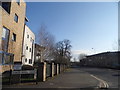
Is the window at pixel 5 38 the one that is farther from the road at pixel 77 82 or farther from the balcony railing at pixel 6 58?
the road at pixel 77 82

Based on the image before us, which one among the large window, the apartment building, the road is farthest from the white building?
the road

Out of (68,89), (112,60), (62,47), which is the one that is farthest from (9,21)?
(112,60)

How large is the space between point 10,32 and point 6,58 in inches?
149

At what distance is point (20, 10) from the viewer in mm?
27422

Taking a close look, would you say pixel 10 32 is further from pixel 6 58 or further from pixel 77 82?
pixel 77 82

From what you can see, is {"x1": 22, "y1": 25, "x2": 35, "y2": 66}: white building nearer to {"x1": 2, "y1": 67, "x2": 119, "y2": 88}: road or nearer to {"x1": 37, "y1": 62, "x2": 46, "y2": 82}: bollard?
{"x1": 2, "y1": 67, "x2": 119, "y2": 88}: road

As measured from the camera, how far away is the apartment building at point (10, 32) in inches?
785

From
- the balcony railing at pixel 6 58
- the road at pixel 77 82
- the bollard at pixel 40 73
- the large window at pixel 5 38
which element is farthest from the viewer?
the large window at pixel 5 38

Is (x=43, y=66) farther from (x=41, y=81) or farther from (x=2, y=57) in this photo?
(x=2, y=57)

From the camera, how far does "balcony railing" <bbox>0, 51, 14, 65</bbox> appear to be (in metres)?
19.5

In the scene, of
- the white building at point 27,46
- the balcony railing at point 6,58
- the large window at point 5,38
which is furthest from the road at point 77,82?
the white building at point 27,46

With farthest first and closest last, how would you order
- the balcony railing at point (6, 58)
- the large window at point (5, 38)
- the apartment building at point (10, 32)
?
the large window at point (5, 38) → the apartment building at point (10, 32) → the balcony railing at point (6, 58)

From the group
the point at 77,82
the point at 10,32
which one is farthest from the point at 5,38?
the point at 77,82

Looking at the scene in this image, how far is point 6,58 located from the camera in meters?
21.0
